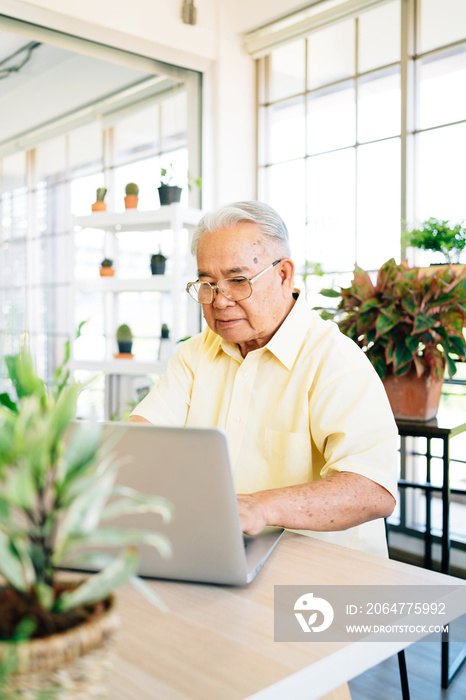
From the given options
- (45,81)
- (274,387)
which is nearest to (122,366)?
(45,81)

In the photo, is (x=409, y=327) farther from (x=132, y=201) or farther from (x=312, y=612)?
(x=132, y=201)

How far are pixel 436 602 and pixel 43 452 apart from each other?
0.69 metres

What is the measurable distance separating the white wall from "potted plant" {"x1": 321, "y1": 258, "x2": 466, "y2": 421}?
2015 mm

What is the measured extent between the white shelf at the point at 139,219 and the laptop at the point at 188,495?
105 inches

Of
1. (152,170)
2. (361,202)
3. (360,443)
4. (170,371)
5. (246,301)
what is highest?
(152,170)

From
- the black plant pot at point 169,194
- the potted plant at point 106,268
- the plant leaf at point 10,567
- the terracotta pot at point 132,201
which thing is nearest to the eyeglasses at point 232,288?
the plant leaf at point 10,567

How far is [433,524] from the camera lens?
317cm

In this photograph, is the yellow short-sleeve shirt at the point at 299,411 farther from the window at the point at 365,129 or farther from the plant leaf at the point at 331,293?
the window at the point at 365,129

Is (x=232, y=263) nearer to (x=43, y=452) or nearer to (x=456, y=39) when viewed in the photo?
(x=43, y=452)

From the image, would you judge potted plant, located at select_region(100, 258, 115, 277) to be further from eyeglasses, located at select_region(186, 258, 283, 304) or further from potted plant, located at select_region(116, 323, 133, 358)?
eyeglasses, located at select_region(186, 258, 283, 304)

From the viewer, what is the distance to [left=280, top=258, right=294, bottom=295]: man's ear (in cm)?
168

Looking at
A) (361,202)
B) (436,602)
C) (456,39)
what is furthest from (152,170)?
(436,602)

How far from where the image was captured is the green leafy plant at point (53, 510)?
48 centimetres

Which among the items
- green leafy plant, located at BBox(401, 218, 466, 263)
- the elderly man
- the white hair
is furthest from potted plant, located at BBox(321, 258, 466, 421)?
the white hair
